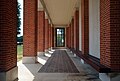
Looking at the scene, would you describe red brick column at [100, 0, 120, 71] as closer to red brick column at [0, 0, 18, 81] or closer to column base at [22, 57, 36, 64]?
red brick column at [0, 0, 18, 81]

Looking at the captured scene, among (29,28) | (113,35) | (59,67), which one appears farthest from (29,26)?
(113,35)

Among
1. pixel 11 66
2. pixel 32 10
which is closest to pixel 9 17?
pixel 11 66

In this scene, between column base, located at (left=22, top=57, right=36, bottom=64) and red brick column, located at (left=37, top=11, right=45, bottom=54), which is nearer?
column base, located at (left=22, top=57, right=36, bottom=64)

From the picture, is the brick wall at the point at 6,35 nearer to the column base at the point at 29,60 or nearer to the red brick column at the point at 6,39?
the red brick column at the point at 6,39

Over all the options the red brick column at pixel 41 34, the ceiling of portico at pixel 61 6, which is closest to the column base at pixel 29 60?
the ceiling of portico at pixel 61 6

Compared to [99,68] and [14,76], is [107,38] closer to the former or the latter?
[99,68]

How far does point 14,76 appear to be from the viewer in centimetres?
717

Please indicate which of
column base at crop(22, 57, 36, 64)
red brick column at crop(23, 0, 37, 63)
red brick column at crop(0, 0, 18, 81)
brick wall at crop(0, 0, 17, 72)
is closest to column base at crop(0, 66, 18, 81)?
red brick column at crop(0, 0, 18, 81)

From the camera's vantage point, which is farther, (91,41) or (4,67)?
(91,41)

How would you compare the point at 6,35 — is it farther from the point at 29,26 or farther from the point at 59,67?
the point at 29,26

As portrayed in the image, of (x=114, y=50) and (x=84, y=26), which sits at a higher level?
(x=84, y=26)

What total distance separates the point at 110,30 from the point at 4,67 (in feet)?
10.6

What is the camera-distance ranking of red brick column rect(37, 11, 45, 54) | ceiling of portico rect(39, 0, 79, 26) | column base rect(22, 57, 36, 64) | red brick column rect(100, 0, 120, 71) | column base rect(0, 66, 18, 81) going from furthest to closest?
red brick column rect(37, 11, 45, 54), ceiling of portico rect(39, 0, 79, 26), column base rect(22, 57, 36, 64), red brick column rect(100, 0, 120, 71), column base rect(0, 66, 18, 81)

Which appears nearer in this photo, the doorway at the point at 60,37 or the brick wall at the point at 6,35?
the brick wall at the point at 6,35
